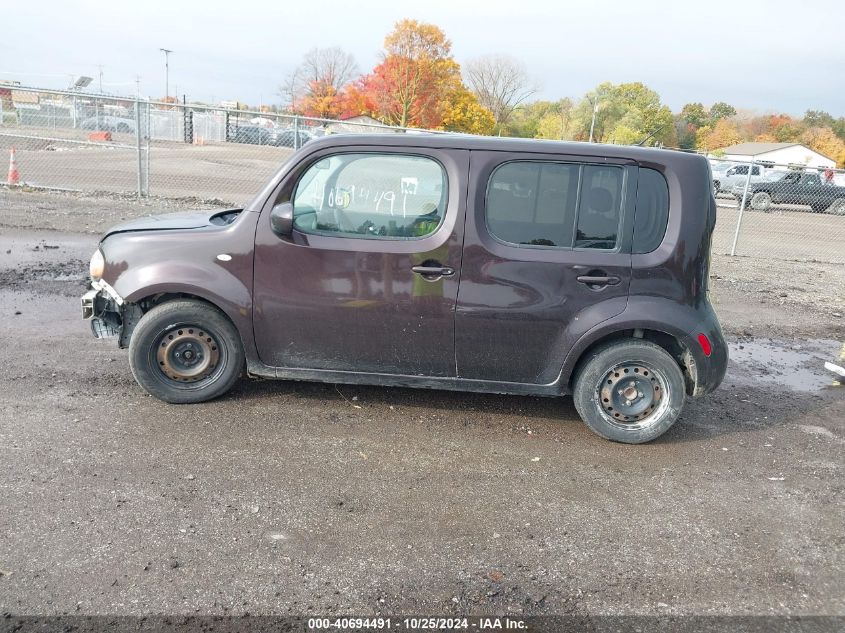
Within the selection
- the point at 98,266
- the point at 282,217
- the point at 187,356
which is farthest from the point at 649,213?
the point at 98,266

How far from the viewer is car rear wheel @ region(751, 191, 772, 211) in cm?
2581

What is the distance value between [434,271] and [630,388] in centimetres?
157

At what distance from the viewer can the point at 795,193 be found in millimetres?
27453

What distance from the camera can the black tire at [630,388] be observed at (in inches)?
180

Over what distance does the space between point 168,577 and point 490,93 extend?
73604mm

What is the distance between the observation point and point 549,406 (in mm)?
5305

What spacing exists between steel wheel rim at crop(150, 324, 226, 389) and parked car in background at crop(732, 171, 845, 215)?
84.7ft

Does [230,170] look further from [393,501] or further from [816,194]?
[816,194]

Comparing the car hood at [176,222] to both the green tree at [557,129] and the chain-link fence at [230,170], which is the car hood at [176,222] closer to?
the chain-link fence at [230,170]

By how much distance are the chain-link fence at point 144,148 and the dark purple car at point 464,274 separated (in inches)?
191

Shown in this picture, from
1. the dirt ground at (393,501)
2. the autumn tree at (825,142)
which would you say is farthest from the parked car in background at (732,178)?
the autumn tree at (825,142)

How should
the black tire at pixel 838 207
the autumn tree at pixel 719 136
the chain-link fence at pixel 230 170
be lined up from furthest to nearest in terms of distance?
the autumn tree at pixel 719 136 → the black tire at pixel 838 207 → the chain-link fence at pixel 230 170

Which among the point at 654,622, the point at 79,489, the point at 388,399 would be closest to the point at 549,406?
the point at 388,399

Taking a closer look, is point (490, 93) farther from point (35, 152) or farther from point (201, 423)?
point (201, 423)
